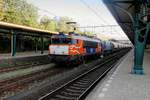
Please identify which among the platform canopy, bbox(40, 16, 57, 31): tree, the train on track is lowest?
the train on track

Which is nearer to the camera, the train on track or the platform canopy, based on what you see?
the platform canopy

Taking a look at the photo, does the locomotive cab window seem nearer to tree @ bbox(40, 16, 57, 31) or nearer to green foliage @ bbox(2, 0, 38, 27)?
green foliage @ bbox(2, 0, 38, 27)

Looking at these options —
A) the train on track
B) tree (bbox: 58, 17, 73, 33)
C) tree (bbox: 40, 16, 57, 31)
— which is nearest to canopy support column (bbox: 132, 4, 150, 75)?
the train on track

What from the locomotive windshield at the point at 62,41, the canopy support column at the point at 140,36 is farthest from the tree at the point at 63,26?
the canopy support column at the point at 140,36

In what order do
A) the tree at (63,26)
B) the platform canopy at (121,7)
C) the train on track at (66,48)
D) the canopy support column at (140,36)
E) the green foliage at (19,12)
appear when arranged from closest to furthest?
the canopy support column at (140,36)
the platform canopy at (121,7)
the train on track at (66,48)
the green foliage at (19,12)
the tree at (63,26)

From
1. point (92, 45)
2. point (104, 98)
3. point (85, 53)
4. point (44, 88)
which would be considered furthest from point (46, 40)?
point (104, 98)

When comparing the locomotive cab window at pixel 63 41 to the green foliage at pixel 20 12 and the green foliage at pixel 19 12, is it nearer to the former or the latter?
the green foliage at pixel 19 12

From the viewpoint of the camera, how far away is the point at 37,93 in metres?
11.8

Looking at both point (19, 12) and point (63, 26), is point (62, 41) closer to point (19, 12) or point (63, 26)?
point (19, 12)

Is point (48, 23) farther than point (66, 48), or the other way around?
point (48, 23)

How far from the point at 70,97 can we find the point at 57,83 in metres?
3.68

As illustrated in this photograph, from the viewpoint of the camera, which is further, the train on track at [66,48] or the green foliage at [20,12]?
the green foliage at [20,12]

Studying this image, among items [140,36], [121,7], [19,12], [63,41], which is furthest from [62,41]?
[19,12]

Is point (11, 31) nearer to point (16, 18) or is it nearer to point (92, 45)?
point (92, 45)
